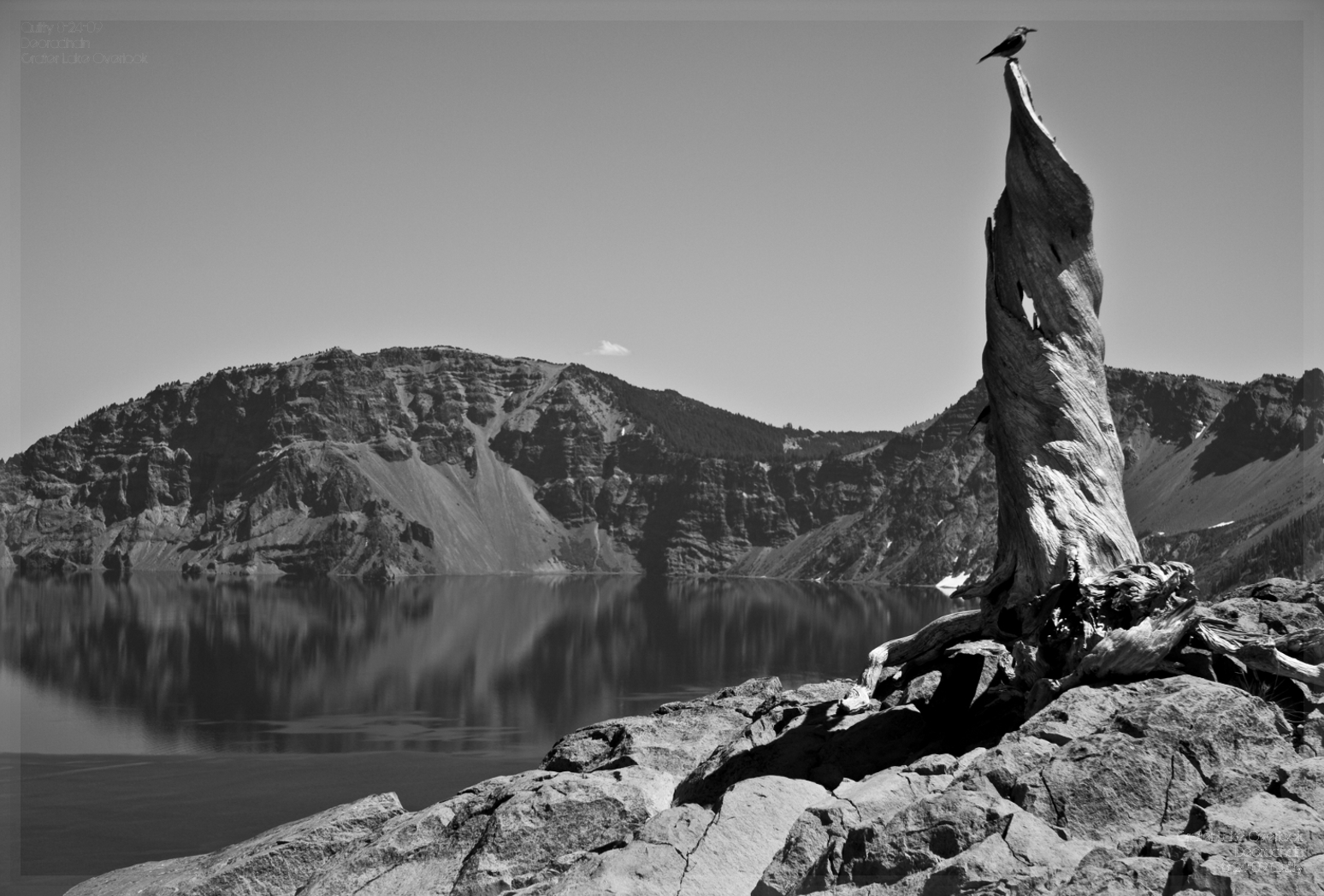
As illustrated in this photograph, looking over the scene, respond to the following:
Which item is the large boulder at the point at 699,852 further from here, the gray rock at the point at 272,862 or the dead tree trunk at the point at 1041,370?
the dead tree trunk at the point at 1041,370

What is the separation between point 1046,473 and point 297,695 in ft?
237

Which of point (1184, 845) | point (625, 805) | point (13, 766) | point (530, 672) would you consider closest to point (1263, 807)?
point (1184, 845)

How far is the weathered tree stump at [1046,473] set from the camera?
1753 cm

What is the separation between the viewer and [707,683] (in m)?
87.8

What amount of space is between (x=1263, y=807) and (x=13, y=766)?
55979 mm

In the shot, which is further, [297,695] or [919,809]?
[297,695]

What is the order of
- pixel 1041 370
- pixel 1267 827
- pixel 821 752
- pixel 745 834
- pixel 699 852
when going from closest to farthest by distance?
pixel 1267 827
pixel 699 852
pixel 745 834
pixel 821 752
pixel 1041 370

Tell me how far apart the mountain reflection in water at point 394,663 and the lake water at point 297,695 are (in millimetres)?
337

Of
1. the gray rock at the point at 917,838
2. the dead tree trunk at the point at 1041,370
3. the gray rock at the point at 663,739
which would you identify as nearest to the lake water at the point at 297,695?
the gray rock at the point at 663,739

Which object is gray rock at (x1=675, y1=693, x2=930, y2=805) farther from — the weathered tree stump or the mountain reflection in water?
the mountain reflection in water

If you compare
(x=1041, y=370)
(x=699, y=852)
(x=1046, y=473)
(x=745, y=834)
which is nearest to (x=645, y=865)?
(x=699, y=852)

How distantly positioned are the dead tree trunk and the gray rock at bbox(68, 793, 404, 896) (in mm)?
9721

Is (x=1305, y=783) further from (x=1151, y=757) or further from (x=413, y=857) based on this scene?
(x=413, y=857)

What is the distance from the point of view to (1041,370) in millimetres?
20203
